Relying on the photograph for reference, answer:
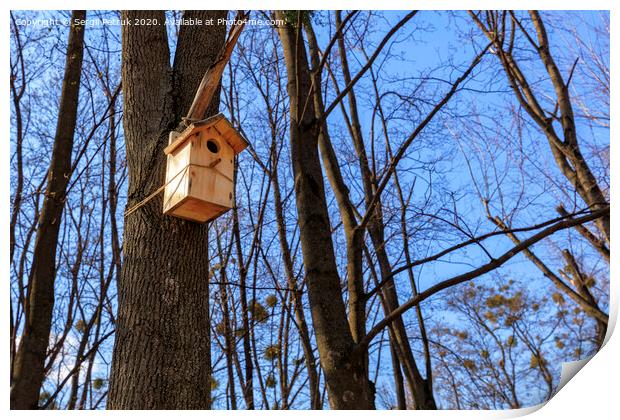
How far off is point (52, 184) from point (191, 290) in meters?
2.04

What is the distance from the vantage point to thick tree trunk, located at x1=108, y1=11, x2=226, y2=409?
5.74ft

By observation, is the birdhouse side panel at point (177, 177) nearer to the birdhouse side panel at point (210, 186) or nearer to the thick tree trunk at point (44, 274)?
the birdhouse side panel at point (210, 186)

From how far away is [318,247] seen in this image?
285 centimetres

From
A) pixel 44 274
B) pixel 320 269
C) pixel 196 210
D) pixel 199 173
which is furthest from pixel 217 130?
pixel 44 274

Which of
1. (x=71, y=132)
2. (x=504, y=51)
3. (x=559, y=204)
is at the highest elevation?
(x=504, y=51)

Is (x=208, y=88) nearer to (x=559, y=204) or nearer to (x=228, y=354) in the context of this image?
(x=559, y=204)

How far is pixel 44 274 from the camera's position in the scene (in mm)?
3410

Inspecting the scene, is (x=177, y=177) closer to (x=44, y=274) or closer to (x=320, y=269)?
(x=320, y=269)

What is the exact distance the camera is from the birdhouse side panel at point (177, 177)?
188cm

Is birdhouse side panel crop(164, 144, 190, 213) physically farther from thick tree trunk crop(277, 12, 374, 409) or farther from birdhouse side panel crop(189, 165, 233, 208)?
thick tree trunk crop(277, 12, 374, 409)

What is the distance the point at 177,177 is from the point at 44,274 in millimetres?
1849

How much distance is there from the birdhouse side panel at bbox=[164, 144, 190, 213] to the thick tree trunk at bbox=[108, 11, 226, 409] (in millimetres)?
47

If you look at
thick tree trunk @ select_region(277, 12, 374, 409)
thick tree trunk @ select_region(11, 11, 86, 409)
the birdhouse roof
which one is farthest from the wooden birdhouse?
thick tree trunk @ select_region(11, 11, 86, 409)

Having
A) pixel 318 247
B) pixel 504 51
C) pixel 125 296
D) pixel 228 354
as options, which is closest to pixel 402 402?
pixel 228 354
